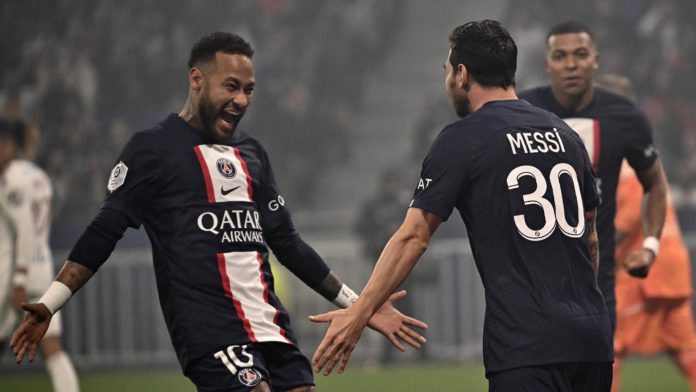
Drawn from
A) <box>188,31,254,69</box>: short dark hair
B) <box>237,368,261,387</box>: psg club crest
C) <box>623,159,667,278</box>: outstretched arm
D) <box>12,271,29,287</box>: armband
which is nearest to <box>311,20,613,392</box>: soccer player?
<box>237,368,261,387</box>: psg club crest

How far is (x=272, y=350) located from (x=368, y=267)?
31.4 feet

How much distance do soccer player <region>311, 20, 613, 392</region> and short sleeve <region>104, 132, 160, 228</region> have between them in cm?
111

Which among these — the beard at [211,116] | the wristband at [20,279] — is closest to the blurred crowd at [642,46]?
the wristband at [20,279]

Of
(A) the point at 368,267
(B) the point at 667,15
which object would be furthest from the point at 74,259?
(B) the point at 667,15

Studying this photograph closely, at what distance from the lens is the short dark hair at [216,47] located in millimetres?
5023

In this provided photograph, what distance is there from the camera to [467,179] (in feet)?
13.3

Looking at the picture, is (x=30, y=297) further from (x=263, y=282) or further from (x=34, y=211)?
(x=263, y=282)

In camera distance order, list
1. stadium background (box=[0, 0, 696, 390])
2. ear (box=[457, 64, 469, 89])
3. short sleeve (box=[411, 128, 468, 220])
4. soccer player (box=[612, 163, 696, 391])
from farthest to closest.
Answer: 1. stadium background (box=[0, 0, 696, 390])
2. soccer player (box=[612, 163, 696, 391])
3. ear (box=[457, 64, 469, 89])
4. short sleeve (box=[411, 128, 468, 220])

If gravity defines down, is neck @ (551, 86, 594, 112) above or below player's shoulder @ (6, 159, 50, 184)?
above

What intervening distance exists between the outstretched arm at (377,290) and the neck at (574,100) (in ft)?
8.50

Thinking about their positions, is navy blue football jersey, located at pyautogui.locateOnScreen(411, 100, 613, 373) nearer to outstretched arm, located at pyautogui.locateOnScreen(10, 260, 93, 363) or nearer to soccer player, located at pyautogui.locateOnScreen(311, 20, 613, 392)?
soccer player, located at pyautogui.locateOnScreen(311, 20, 613, 392)

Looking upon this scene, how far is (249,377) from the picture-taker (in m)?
4.53

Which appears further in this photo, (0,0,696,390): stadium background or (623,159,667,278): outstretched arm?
(0,0,696,390): stadium background

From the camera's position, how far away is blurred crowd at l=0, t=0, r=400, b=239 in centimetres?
1892
